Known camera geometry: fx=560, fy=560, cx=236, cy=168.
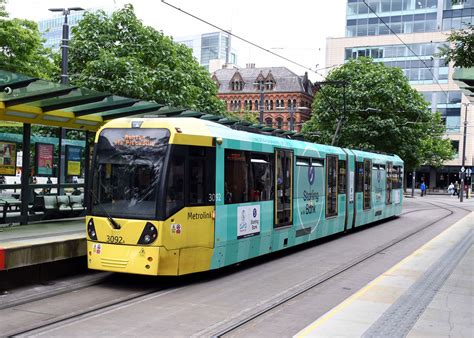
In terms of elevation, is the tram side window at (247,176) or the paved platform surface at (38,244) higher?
the tram side window at (247,176)

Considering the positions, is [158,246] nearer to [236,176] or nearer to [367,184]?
[236,176]

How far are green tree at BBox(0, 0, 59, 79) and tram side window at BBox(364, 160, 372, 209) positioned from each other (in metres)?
17.5

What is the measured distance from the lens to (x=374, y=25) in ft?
240

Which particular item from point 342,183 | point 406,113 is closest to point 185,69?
point 406,113

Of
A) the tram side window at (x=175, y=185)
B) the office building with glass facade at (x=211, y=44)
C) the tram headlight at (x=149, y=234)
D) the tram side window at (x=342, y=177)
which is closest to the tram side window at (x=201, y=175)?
the tram side window at (x=175, y=185)

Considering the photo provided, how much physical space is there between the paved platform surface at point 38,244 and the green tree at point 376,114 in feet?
90.4

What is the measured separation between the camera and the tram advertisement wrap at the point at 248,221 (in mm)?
11023

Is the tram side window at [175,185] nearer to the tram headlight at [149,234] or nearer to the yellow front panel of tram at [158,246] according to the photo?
the yellow front panel of tram at [158,246]

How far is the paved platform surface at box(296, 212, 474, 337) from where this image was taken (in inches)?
278

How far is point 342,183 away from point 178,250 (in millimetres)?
9653

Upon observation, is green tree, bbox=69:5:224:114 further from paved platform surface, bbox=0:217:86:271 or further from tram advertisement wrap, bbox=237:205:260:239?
tram advertisement wrap, bbox=237:205:260:239

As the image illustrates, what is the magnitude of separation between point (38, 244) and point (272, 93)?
297 feet

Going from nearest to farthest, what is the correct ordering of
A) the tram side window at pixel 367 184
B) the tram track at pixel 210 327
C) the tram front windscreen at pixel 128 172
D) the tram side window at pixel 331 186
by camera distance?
1. the tram track at pixel 210 327
2. the tram front windscreen at pixel 128 172
3. the tram side window at pixel 331 186
4. the tram side window at pixel 367 184

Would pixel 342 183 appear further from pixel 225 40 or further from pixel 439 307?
pixel 225 40
